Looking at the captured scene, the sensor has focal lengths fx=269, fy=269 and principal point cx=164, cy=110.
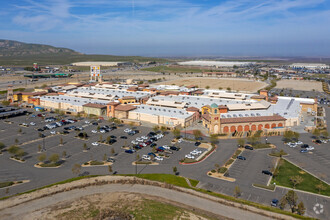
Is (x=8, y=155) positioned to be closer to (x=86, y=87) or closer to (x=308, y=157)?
(x=308, y=157)

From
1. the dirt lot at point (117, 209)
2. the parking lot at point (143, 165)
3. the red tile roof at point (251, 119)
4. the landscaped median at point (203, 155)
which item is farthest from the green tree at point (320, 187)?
the red tile roof at point (251, 119)

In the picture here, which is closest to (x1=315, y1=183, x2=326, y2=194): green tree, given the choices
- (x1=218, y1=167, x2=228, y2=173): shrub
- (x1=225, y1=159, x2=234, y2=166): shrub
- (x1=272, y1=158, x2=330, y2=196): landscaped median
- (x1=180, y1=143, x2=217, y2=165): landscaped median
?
(x1=272, y1=158, x2=330, y2=196): landscaped median

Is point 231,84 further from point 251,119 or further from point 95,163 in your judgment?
point 95,163

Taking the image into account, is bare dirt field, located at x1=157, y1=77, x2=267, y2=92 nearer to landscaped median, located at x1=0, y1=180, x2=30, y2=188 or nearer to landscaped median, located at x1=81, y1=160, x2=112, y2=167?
landscaped median, located at x1=81, y1=160, x2=112, y2=167

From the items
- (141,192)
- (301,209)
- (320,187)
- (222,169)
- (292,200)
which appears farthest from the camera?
(222,169)

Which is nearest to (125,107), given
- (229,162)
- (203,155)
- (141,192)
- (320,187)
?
(203,155)

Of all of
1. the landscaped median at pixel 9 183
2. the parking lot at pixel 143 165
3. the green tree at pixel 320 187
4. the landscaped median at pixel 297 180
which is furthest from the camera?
the parking lot at pixel 143 165

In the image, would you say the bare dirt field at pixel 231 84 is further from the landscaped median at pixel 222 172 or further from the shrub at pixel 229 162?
the landscaped median at pixel 222 172
